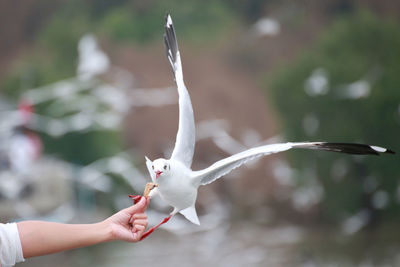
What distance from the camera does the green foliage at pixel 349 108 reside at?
2.33m

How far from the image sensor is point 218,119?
240cm

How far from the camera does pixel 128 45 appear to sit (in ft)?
8.15

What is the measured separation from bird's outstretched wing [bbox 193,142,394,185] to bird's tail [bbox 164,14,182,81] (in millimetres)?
166

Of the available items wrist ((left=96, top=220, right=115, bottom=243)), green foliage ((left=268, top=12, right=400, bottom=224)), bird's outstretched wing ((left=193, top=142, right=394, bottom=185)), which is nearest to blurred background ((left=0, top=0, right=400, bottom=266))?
green foliage ((left=268, top=12, right=400, bottom=224))

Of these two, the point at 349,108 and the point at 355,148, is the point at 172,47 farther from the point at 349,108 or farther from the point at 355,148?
the point at 349,108

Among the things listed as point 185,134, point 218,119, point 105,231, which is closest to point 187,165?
point 185,134

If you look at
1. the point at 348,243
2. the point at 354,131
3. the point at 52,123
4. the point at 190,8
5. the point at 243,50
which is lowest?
the point at 348,243

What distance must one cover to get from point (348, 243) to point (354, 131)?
488mm

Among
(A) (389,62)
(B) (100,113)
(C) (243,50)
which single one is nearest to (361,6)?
(A) (389,62)

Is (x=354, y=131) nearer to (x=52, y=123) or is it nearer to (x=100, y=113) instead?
(x=100, y=113)

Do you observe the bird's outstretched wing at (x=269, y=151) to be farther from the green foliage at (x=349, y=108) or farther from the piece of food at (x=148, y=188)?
the green foliage at (x=349, y=108)

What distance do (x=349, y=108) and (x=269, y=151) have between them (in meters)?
1.79

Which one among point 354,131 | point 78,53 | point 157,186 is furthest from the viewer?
point 78,53

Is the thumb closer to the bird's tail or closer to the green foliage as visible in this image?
the bird's tail
